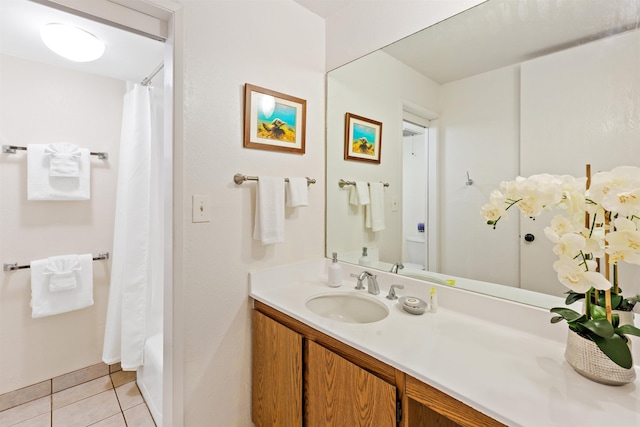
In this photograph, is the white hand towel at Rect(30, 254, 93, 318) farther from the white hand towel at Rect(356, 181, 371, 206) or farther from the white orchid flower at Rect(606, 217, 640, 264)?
the white orchid flower at Rect(606, 217, 640, 264)

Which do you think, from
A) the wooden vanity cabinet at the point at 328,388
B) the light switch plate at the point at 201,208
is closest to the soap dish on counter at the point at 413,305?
the wooden vanity cabinet at the point at 328,388

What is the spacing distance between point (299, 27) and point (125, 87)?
1437mm

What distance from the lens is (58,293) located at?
1.83 meters

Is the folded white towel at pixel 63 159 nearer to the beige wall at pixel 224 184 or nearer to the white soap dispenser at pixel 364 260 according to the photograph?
the beige wall at pixel 224 184

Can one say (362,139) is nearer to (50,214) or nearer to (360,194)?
(360,194)

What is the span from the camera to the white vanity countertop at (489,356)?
0.65 metres

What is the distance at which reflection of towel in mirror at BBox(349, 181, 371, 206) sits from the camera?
1706 millimetres

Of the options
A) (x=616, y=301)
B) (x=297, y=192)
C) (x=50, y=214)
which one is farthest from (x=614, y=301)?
(x=50, y=214)

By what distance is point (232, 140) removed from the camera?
1378 millimetres

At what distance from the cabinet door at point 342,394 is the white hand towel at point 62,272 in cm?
170

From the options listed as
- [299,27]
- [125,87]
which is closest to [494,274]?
[299,27]

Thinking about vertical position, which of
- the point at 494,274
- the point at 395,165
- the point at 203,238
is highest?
the point at 395,165

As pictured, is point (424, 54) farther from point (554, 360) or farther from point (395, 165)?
point (554, 360)

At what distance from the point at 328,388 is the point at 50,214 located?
2.06 meters
